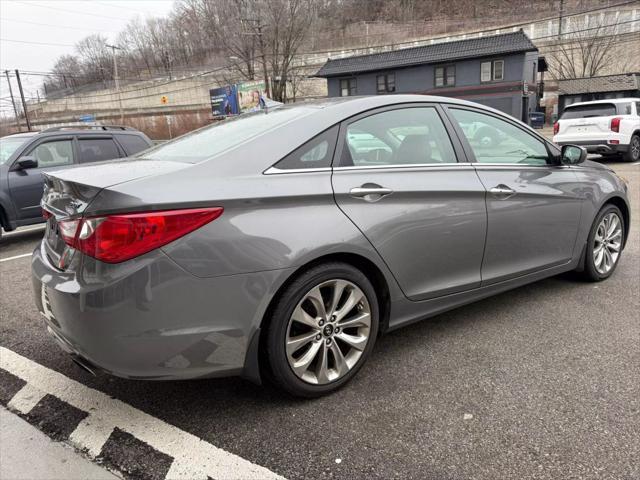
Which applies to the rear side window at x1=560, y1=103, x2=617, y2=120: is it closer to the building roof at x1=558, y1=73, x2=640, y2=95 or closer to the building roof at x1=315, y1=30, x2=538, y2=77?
the building roof at x1=315, y1=30, x2=538, y2=77

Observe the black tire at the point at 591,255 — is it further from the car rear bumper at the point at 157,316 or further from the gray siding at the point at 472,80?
the gray siding at the point at 472,80

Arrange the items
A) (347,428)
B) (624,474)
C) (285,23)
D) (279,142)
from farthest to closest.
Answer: (285,23) < (279,142) < (347,428) < (624,474)

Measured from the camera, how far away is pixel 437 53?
125 ft

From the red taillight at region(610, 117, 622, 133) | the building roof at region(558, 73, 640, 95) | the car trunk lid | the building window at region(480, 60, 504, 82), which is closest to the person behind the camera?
the car trunk lid

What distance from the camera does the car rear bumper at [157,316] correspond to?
6.38ft

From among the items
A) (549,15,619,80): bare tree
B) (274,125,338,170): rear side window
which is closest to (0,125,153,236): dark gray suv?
(274,125,338,170): rear side window

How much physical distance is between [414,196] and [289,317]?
3.36 feet

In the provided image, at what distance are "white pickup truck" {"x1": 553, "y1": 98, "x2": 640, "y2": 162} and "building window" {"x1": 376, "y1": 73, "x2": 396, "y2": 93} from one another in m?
28.1

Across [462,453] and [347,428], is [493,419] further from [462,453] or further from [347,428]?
[347,428]

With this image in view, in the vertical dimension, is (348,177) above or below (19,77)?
below

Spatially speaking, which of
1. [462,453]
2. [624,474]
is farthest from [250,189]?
[624,474]

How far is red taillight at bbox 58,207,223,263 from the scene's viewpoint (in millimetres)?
1945

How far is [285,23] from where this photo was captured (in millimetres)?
42438

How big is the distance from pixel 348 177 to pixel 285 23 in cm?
4432
